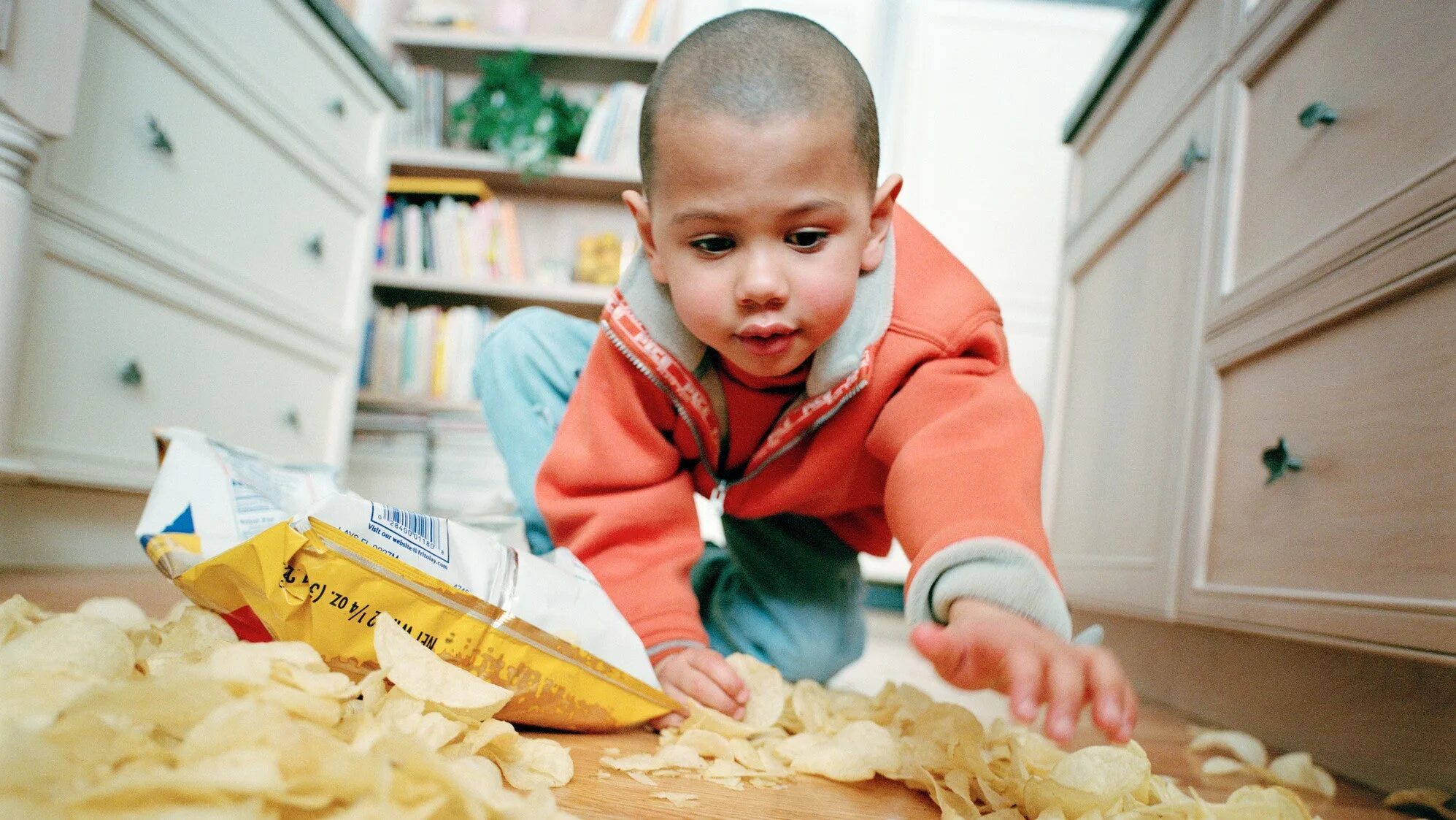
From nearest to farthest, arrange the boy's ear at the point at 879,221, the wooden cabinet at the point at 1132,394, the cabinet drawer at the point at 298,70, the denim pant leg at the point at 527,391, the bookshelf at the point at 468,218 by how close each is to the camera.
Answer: the boy's ear at the point at 879,221
the denim pant leg at the point at 527,391
the wooden cabinet at the point at 1132,394
the cabinet drawer at the point at 298,70
the bookshelf at the point at 468,218

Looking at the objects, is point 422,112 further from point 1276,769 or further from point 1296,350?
point 1276,769

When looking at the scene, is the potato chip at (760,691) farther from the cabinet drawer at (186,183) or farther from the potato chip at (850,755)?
the cabinet drawer at (186,183)

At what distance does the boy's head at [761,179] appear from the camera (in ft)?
2.11

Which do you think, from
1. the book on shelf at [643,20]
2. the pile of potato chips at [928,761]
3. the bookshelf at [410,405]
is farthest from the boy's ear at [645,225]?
the book on shelf at [643,20]

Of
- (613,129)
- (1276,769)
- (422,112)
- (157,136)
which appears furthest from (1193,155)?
(422,112)

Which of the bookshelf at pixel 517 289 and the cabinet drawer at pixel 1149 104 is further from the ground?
the cabinet drawer at pixel 1149 104

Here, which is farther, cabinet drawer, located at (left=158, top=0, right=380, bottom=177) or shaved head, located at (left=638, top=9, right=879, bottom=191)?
cabinet drawer, located at (left=158, top=0, right=380, bottom=177)

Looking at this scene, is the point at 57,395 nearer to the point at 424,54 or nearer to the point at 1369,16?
the point at 1369,16

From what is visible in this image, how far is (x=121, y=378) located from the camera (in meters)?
1.19

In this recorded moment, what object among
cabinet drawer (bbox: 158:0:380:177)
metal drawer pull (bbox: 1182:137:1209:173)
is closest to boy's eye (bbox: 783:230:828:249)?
metal drawer pull (bbox: 1182:137:1209:173)

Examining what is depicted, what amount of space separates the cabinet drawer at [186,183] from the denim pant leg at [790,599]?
2.73ft

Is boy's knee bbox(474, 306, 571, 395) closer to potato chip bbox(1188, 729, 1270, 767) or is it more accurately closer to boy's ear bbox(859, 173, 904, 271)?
boy's ear bbox(859, 173, 904, 271)

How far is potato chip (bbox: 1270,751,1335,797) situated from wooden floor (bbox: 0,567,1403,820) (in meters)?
0.01

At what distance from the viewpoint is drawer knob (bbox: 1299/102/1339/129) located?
87cm
